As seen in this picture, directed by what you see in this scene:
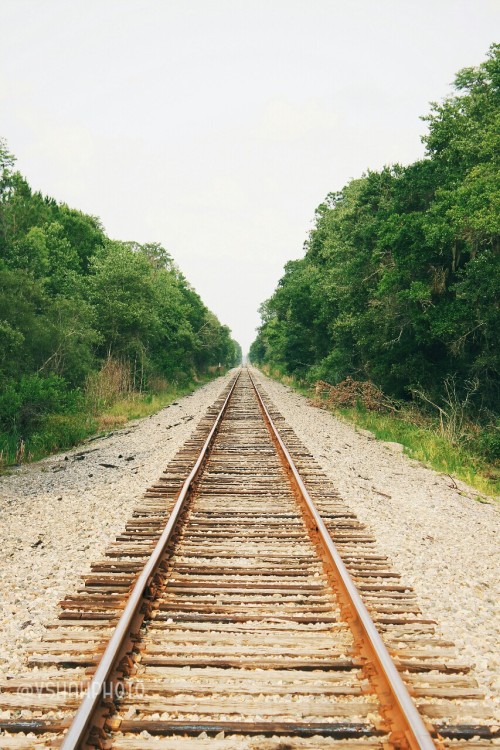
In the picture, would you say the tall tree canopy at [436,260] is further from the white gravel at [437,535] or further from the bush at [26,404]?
the bush at [26,404]

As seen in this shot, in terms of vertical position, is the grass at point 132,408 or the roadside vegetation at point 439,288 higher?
the roadside vegetation at point 439,288

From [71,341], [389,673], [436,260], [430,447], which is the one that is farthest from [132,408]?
[389,673]

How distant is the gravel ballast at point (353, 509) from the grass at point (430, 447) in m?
0.53

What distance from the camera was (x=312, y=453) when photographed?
427 inches

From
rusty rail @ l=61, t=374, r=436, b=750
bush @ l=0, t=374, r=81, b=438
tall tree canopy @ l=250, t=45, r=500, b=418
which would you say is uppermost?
tall tree canopy @ l=250, t=45, r=500, b=418

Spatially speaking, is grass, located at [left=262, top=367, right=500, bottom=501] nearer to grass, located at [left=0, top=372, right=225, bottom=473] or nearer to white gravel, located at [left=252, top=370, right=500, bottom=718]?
white gravel, located at [left=252, top=370, right=500, bottom=718]

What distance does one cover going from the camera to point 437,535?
20.6 ft

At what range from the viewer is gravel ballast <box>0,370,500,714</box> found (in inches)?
158

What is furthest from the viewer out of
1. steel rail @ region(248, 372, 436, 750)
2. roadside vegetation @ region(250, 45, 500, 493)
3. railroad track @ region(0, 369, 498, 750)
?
roadside vegetation @ region(250, 45, 500, 493)

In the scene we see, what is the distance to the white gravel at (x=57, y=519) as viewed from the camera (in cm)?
409

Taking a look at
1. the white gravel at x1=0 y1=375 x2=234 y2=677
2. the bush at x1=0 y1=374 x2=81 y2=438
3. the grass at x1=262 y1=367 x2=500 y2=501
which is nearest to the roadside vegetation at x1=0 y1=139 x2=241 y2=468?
the bush at x1=0 y1=374 x2=81 y2=438

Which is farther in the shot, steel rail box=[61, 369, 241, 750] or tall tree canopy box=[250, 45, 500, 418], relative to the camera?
tall tree canopy box=[250, 45, 500, 418]

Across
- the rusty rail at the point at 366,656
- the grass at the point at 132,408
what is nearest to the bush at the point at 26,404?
the grass at the point at 132,408

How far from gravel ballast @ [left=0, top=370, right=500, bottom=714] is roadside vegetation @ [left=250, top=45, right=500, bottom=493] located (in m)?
2.08
